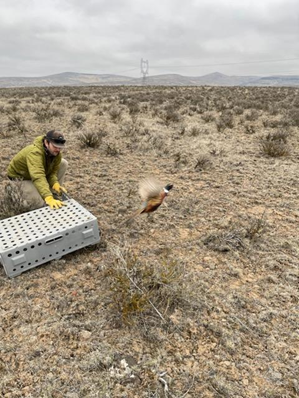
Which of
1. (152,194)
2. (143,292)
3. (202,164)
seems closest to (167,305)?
(143,292)

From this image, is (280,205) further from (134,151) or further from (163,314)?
(134,151)

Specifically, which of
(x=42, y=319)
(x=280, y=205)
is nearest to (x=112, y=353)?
(x=42, y=319)

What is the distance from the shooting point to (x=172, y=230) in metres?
3.30

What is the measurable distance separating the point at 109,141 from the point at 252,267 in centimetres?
525

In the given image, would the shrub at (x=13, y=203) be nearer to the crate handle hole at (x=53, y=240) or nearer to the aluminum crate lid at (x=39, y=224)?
the aluminum crate lid at (x=39, y=224)

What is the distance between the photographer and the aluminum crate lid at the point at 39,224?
2.37m

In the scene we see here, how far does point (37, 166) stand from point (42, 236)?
96 cm

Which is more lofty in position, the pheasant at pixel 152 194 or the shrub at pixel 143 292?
the pheasant at pixel 152 194

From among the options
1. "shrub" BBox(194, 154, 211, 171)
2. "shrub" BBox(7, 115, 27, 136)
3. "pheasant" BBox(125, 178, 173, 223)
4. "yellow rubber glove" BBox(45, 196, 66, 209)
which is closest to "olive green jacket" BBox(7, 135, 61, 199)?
"yellow rubber glove" BBox(45, 196, 66, 209)

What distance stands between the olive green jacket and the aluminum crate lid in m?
0.25

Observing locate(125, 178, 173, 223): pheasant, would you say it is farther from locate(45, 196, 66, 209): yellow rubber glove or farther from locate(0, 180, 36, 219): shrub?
locate(0, 180, 36, 219): shrub

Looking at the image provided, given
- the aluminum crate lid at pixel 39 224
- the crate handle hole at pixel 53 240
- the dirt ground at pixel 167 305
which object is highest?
the aluminum crate lid at pixel 39 224

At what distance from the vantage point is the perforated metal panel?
231 cm

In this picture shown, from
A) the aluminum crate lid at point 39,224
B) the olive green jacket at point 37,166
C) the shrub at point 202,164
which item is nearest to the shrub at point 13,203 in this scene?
the olive green jacket at point 37,166
